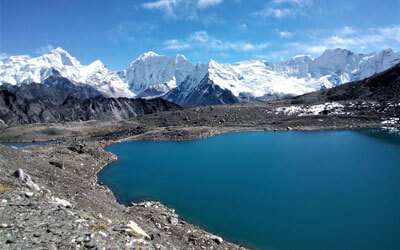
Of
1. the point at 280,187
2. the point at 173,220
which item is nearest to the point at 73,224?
the point at 173,220

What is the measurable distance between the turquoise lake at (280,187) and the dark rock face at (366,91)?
49.6 m

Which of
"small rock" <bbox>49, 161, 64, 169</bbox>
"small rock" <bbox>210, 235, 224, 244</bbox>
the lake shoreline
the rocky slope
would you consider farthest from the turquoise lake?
"small rock" <bbox>49, 161, 64, 169</bbox>

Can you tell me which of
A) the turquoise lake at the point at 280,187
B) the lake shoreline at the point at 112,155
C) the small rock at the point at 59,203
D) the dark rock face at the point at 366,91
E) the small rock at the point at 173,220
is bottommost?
the turquoise lake at the point at 280,187

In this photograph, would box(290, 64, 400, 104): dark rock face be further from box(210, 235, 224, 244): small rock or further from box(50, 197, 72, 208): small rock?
box(50, 197, 72, 208): small rock

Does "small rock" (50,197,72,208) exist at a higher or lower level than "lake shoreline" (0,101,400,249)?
higher

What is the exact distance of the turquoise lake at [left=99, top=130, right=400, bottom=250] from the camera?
3108cm

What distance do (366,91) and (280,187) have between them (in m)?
105

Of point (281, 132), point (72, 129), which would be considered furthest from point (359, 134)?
point (72, 129)

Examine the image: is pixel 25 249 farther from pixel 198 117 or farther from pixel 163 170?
pixel 198 117

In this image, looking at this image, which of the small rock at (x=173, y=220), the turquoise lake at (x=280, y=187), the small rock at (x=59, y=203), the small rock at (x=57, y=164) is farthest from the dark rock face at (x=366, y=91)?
the small rock at (x=59, y=203)

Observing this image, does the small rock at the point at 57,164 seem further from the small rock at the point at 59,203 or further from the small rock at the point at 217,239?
the small rock at the point at 59,203

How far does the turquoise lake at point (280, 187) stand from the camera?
102 feet

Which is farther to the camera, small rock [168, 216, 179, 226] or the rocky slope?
small rock [168, 216, 179, 226]

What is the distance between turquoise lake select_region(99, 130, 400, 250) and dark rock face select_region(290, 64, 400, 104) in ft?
163
